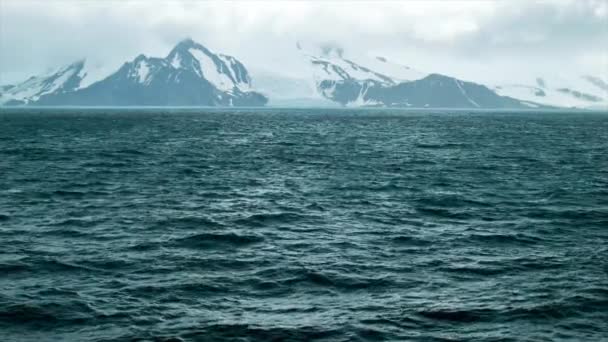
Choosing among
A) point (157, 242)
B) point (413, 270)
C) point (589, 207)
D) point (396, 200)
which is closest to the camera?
point (413, 270)

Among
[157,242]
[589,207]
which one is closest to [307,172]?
[589,207]

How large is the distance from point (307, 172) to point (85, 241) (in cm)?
3112

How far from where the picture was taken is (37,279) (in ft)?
79.2

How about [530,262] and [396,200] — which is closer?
[530,262]

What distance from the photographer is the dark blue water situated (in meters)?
19.8

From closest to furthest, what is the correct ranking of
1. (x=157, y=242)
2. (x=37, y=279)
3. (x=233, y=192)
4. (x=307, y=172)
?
(x=37, y=279) → (x=157, y=242) → (x=233, y=192) → (x=307, y=172)

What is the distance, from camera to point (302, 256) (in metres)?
27.8

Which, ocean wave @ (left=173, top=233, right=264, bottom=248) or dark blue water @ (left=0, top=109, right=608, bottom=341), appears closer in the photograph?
dark blue water @ (left=0, top=109, right=608, bottom=341)

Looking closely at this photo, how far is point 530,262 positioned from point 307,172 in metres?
33.9

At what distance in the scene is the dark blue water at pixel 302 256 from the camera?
779 inches

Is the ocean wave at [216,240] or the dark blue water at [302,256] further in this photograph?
the ocean wave at [216,240]

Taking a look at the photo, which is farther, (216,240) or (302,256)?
(216,240)

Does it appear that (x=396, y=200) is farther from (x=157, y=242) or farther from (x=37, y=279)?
(x=37, y=279)

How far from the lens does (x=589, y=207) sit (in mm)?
39250
